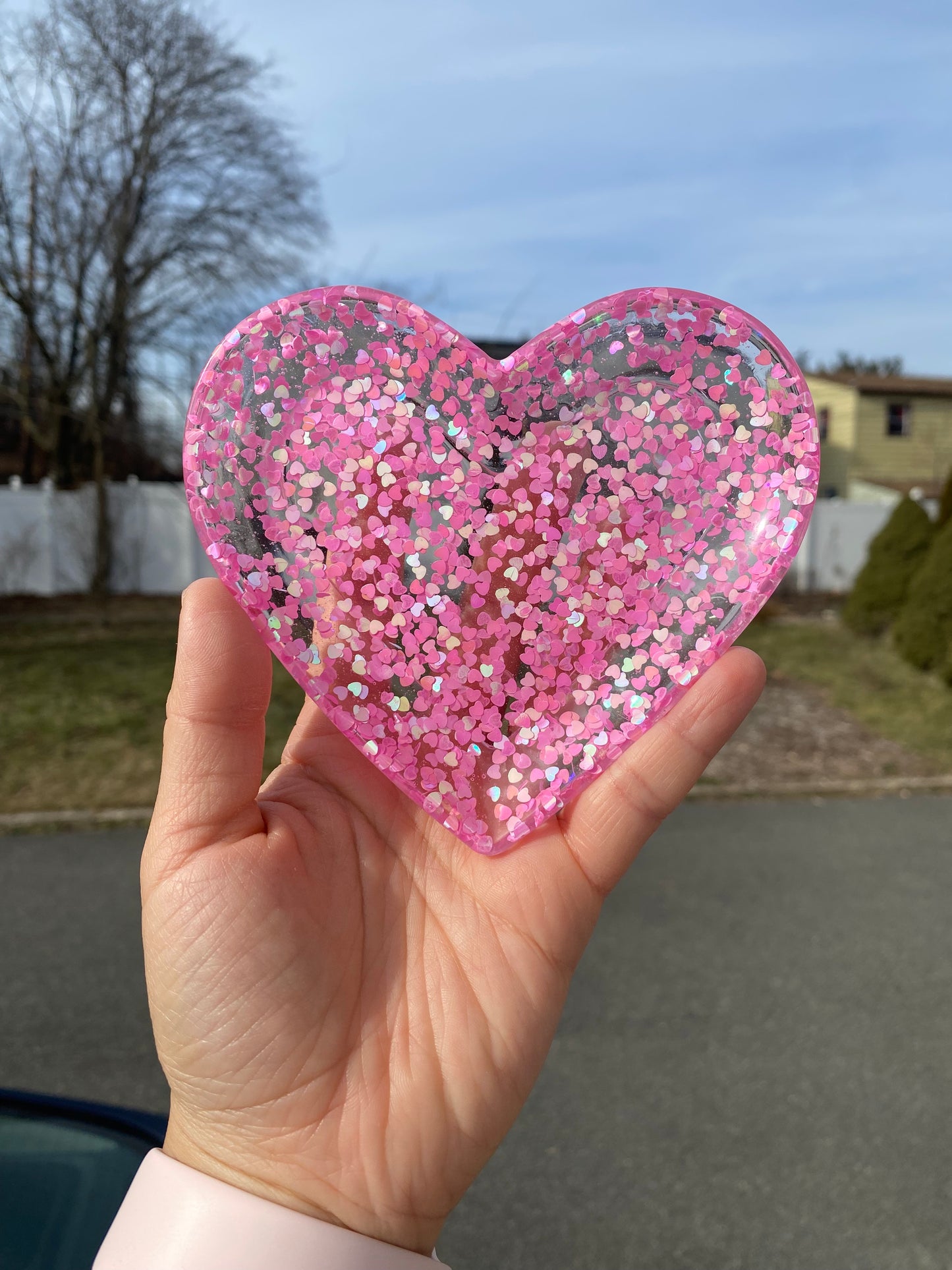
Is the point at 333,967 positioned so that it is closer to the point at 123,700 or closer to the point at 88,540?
the point at 123,700

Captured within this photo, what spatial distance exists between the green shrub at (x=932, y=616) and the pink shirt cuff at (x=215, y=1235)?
833cm

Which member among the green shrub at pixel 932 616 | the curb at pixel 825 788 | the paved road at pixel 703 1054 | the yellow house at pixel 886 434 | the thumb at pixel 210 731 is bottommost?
the paved road at pixel 703 1054

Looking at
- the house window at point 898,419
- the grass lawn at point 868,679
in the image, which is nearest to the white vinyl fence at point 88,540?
the grass lawn at point 868,679

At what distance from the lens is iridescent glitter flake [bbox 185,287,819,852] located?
4.49 feet

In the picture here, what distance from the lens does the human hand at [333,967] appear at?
1176 mm

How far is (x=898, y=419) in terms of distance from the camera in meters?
23.6

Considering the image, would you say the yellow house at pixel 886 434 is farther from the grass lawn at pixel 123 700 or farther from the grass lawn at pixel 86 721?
the grass lawn at pixel 86 721

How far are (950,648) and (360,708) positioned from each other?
26.8 feet

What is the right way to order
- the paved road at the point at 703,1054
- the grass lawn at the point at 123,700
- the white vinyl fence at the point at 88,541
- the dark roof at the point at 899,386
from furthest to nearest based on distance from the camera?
the dark roof at the point at 899,386 < the white vinyl fence at the point at 88,541 < the grass lawn at the point at 123,700 < the paved road at the point at 703,1054

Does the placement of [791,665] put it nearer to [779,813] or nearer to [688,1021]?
[779,813]

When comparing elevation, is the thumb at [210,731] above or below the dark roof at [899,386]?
below

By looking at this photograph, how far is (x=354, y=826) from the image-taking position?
4.50ft

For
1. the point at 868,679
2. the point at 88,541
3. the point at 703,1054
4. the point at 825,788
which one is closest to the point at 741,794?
the point at 825,788

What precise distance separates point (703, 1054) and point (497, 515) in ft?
8.08
